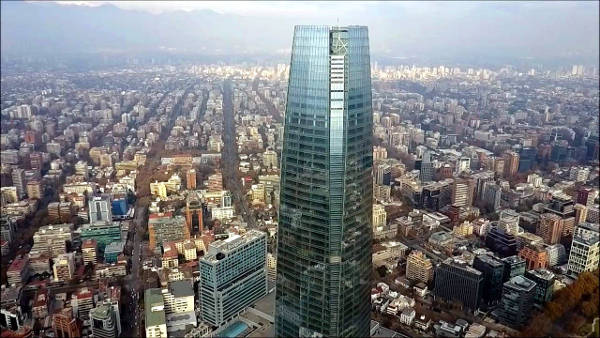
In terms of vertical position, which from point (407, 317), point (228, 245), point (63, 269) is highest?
point (228, 245)

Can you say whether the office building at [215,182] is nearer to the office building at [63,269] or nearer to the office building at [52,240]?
the office building at [52,240]

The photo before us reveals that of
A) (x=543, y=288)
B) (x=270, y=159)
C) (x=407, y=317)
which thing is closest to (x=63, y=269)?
(x=407, y=317)

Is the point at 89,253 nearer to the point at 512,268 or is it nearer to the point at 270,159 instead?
the point at 270,159

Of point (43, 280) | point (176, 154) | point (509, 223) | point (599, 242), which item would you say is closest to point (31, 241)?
point (43, 280)

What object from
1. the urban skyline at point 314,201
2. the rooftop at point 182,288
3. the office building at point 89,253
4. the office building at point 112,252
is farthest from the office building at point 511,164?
the office building at point 89,253

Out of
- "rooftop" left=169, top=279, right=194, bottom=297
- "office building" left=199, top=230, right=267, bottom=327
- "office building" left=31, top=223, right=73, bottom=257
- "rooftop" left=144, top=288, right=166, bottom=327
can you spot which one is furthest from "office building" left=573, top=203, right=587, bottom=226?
"office building" left=31, top=223, right=73, bottom=257

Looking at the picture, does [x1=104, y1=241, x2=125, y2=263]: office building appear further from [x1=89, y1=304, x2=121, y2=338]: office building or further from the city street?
the city street

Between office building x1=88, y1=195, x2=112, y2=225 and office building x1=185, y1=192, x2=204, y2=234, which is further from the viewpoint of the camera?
office building x1=88, y1=195, x2=112, y2=225
